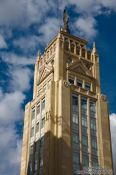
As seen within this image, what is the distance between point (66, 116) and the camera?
233 feet

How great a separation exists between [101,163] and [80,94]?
14.7m

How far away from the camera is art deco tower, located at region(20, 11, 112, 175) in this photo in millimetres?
67375

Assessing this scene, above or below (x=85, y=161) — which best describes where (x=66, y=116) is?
above

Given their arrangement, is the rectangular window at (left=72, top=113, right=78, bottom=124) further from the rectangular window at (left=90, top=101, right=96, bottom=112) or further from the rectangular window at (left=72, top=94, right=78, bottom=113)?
the rectangular window at (left=90, top=101, right=96, bottom=112)

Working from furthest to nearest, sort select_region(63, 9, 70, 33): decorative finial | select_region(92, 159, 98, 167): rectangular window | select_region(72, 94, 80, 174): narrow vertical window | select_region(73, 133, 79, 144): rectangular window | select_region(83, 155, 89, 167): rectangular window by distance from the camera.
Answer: select_region(63, 9, 70, 33): decorative finial
select_region(73, 133, 79, 144): rectangular window
select_region(92, 159, 98, 167): rectangular window
select_region(83, 155, 89, 167): rectangular window
select_region(72, 94, 80, 174): narrow vertical window

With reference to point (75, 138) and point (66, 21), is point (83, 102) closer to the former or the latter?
point (75, 138)

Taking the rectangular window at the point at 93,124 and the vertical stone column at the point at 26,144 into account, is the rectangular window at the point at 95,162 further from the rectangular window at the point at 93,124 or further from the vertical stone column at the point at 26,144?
the vertical stone column at the point at 26,144

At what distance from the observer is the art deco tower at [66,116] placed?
67375mm

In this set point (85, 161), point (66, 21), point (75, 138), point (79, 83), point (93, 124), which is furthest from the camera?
point (66, 21)

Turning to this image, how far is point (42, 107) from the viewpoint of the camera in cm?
7662

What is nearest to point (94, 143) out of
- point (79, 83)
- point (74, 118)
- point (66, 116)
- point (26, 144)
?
point (74, 118)

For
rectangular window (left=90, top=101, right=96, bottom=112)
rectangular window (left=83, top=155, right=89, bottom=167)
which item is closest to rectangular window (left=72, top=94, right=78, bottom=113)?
rectangular window (left=90, top=101, right=96, bottom=112)

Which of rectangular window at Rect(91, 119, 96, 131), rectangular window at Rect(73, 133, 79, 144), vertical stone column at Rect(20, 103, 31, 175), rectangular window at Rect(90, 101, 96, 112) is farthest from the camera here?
rectangular window at Rect(90, 101, 96, 112)

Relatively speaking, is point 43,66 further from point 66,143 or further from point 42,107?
point 66,143
